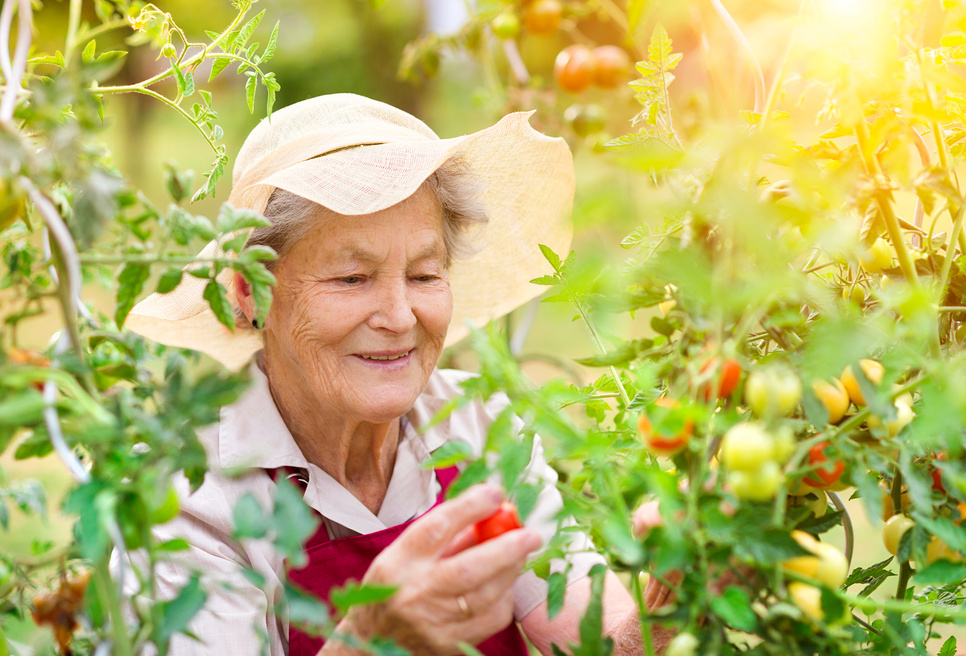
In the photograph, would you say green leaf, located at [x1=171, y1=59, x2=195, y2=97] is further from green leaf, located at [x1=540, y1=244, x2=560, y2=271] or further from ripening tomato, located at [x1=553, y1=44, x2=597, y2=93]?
ripening tomato, located at [x1=553, y1=44, x2=597, y2=93]

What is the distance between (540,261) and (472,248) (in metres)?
0.15

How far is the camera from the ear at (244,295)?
4.50 feet

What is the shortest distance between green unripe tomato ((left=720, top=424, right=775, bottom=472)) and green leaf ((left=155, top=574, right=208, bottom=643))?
379mm

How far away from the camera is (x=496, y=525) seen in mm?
772

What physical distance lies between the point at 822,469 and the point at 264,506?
2.90ft

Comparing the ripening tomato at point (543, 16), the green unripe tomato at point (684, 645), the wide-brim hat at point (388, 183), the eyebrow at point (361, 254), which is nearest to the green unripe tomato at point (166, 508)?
the green unripe tomato at point (684, 645)

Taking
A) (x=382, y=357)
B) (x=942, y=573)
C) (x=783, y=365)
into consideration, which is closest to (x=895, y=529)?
(x=942, y=573)

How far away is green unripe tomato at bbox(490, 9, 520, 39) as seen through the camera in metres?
2.11

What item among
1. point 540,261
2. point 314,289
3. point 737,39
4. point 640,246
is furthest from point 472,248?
→ point 737,39

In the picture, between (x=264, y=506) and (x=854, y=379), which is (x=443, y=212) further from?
(x=854, y=379)

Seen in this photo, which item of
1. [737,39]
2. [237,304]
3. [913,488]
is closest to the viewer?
[913,488]

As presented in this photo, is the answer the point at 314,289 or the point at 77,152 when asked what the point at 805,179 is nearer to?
the point at 77,152

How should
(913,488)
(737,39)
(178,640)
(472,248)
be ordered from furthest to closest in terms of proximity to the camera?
(472,248) < (178,640) < (737,39) < (913,488)

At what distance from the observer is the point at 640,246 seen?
92cm
